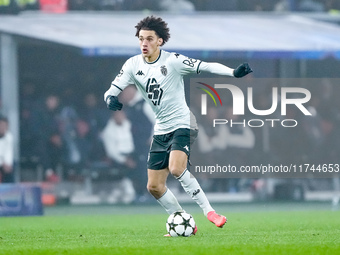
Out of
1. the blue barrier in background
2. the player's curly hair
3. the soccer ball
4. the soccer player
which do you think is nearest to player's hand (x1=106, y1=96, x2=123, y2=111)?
the soccer player

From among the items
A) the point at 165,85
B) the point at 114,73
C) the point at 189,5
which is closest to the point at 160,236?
the point at 165,85

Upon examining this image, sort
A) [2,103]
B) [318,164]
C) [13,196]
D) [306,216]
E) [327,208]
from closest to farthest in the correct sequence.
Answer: [306,216] < [13,196] < [327,208] < [2,103] < [318,164]

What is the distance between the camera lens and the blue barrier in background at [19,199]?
48.4ft

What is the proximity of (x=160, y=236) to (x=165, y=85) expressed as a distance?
1602 millimetres

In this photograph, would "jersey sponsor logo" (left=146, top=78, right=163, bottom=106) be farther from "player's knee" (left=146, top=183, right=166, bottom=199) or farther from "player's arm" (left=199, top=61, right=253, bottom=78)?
"player's knee" (left=146, top=183, right=166, bottom=199)

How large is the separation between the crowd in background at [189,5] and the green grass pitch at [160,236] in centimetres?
593

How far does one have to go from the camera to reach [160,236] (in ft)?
31.7

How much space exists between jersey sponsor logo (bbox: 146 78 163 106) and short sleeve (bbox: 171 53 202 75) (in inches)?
10.6

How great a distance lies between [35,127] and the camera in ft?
59.0

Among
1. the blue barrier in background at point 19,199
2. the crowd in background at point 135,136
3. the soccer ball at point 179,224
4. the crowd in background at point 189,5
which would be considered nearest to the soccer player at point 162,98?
the soccer ball at point 179,224

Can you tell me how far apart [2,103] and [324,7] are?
742cm

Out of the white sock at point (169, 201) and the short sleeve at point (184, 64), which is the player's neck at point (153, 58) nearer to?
the short sleeve at point (184, 64)

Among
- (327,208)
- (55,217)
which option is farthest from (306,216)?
(55,217)

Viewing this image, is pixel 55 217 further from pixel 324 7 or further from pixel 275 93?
pixel 324 7
